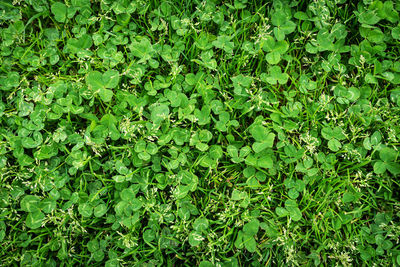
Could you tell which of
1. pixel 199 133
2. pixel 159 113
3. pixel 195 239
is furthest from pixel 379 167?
pixel 159 113

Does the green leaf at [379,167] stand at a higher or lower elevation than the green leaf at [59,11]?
lower

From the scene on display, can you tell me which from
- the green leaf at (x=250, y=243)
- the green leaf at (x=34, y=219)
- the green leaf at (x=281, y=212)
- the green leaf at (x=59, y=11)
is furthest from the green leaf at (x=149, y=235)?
the green leaf at (x=59, y=11)

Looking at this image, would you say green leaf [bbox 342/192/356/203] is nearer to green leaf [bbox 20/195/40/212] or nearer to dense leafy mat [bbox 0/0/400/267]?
dense leafy mat [bbox 0/0/400/267]

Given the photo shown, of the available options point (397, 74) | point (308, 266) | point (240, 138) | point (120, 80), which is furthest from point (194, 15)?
point (308, 266)

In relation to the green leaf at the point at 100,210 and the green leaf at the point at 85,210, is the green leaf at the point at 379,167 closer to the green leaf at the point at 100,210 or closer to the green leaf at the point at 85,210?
the green leaf at the point at 100,210

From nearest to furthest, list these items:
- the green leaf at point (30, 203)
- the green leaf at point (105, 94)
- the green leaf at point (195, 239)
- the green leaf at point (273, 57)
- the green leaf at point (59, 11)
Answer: the green leaf at point (195, 239) < the green leaf at point (30, 203) < the green leaf at point (105, 94) < the green leaf at point (273, 57) < the green leaf at point (59, 11)

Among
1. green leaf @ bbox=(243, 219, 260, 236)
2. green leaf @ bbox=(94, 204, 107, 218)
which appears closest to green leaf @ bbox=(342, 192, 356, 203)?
green leaf @ bbox=(243, 219, 260, 236)

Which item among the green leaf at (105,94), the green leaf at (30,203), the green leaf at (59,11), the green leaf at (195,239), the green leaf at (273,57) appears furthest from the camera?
the green leaf at (59,11)

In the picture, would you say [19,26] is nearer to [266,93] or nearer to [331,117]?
[266,93]
